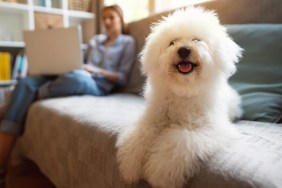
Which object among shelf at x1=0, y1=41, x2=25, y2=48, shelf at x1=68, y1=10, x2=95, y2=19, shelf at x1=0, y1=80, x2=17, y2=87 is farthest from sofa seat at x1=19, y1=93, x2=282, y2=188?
shelf at x1=68, y1=10, x2=95, y2=19

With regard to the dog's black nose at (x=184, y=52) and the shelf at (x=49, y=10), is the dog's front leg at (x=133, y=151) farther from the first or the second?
the shelf at (x=49, y=10)

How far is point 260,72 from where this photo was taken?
1.19 m

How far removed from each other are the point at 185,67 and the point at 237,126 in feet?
1.14

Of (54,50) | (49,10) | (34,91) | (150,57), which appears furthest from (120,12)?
(150,57)

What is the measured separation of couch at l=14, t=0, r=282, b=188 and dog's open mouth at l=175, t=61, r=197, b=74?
0.25m

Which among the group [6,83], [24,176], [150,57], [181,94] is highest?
[150,57]

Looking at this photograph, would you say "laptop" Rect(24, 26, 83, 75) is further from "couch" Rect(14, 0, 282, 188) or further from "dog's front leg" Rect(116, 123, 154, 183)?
"dog's front leg" Rect(116, 123, 154, 183)

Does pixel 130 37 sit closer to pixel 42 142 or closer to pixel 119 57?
pixel 119 57

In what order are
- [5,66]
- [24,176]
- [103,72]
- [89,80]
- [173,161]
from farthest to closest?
[5,66] < [103,72] < [89,80] < [24,176] < [173,161]

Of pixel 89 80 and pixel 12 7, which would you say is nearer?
pixel 89 80

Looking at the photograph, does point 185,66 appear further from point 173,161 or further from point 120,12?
point 120,12

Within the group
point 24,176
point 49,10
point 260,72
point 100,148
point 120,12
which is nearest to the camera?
point 100,148

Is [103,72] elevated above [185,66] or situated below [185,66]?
below

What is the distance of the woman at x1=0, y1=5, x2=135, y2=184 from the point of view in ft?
5.35
